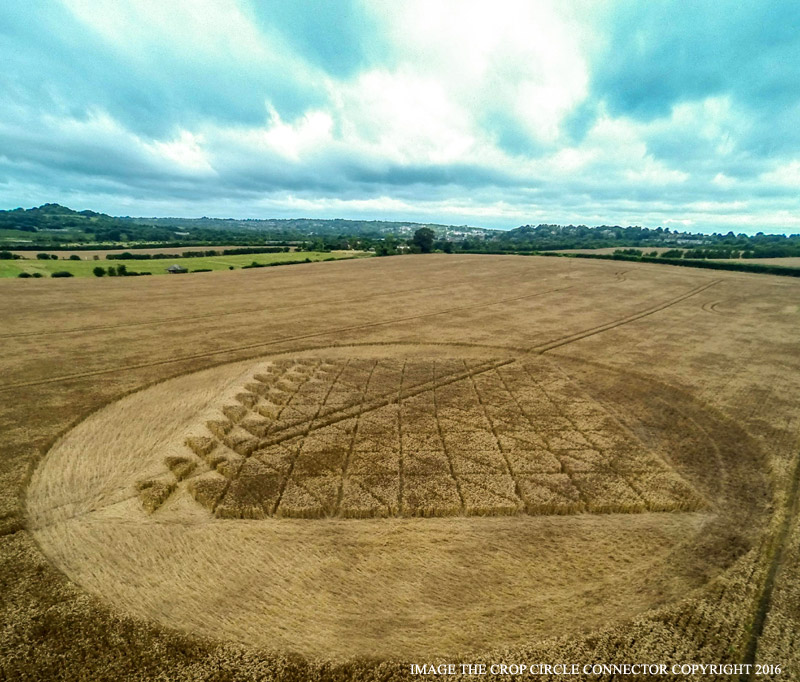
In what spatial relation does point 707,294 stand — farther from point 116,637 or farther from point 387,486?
point 116,637

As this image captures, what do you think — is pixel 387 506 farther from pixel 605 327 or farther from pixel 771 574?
pixel 605 327

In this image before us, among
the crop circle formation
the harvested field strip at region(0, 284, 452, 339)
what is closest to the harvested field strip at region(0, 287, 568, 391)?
the crop circle formation

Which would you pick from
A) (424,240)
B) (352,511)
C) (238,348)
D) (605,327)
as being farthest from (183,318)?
(424,240)

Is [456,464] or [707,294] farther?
[707,294]

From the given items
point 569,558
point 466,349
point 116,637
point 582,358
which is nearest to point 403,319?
point 466,349

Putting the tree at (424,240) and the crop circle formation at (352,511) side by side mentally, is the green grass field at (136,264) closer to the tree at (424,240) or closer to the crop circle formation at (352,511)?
the tree at (424,240)

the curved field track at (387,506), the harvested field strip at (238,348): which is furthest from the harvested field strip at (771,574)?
the harvested field strip at (238,348)
